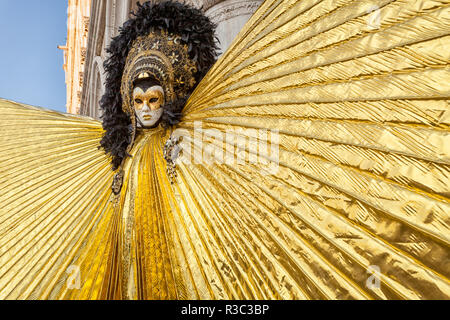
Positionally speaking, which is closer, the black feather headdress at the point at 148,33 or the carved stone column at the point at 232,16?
the black feather headdress at the point at 148,33

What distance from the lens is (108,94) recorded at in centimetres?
113

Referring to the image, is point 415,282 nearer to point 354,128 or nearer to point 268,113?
point 354,128

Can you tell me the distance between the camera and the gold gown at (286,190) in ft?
1.37

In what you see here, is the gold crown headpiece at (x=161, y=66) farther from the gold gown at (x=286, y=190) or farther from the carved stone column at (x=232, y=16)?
the carved stone column at (x=232, y=16)

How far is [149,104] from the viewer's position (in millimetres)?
1001

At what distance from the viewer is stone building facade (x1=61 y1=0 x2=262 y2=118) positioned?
183 centimetres

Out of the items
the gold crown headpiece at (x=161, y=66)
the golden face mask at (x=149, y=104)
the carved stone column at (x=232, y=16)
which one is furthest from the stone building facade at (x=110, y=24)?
the golden face mask at (x=149, y=104)

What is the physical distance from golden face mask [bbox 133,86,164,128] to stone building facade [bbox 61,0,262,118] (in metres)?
0.46

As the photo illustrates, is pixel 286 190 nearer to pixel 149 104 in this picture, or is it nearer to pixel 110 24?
pixel 149 104

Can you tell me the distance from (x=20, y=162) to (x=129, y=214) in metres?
0.52

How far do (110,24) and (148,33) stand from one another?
2.48 meters

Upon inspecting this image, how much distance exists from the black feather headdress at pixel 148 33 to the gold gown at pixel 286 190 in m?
0.06

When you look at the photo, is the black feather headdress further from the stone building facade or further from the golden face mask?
the stone building facade
